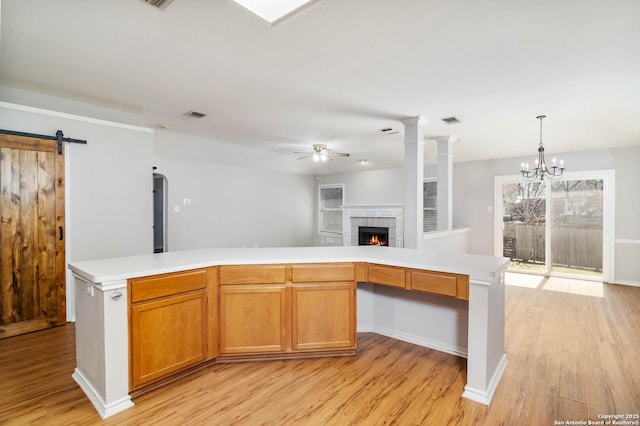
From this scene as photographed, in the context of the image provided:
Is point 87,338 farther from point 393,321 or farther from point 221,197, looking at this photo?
point 221,197

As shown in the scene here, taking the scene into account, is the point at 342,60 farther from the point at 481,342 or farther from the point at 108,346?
the point at 108,346

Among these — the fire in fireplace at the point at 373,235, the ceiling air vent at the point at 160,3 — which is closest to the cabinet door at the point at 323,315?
the ceiling air vent at the point at 160,3

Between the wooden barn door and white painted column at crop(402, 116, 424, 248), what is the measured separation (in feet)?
13.2

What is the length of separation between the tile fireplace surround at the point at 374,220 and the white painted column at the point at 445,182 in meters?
1.24

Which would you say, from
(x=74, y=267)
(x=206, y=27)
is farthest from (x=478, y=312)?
(x=74, y=267)

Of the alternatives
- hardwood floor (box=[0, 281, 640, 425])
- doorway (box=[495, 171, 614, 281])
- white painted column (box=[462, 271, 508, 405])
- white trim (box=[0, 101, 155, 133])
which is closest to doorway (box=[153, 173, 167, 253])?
white trim (box=[0, 101, 155, 133])

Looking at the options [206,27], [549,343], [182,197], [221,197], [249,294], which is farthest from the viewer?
[221,197]

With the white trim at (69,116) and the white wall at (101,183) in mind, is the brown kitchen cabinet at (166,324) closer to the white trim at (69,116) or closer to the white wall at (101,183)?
the white wall at (101,183)

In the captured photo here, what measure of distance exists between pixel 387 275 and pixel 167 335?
171cm

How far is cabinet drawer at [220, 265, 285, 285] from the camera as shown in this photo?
2578 millimetres

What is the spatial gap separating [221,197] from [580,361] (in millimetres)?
6199

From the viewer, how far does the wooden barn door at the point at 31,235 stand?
3160 millimetres

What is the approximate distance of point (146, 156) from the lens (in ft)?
13.4

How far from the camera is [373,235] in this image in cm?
704
